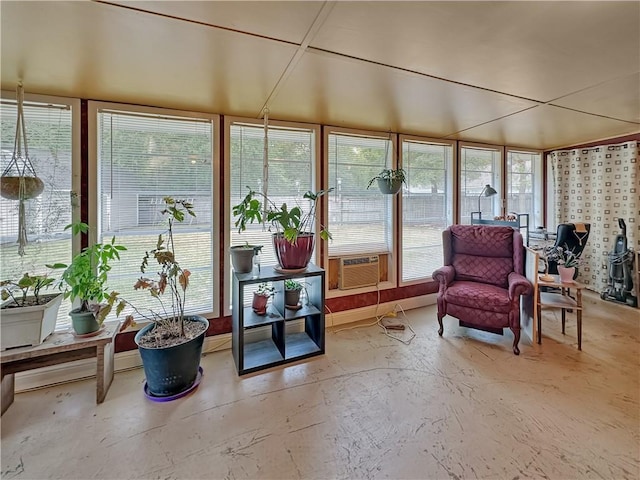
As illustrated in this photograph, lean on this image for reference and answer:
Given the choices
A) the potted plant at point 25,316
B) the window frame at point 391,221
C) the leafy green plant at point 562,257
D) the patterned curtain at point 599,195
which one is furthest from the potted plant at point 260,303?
the patterned curtain at point 599,195

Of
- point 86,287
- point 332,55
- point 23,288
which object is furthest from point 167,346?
point 332,55

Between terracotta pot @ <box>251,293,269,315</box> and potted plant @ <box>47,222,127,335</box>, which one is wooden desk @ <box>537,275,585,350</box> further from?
potted plant @ <box>47,222,127,335</box>

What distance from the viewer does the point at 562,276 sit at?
2785mm

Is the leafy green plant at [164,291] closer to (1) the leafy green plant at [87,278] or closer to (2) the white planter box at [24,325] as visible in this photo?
(1) the leafy green plant at [87,278]

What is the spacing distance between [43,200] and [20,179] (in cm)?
33

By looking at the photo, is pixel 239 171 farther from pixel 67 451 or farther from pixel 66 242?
pixel 67 451

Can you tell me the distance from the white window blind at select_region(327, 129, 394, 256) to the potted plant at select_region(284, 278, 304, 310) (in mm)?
803

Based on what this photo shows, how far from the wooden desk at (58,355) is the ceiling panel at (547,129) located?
13.3 feet

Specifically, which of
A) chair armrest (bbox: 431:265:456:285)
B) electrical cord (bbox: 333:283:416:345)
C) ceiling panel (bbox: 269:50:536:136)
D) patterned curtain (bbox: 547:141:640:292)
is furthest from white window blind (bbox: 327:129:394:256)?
patterned curtain (bbox: 547:141:640:292)

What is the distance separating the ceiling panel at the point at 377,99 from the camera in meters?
1.85

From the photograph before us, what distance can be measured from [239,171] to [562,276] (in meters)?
3.30

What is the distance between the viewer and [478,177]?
13.7 ft

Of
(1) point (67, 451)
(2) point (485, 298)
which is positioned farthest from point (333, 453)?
(2) point (485, 298)

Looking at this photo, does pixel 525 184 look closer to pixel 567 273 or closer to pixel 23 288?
pixel 567 273
